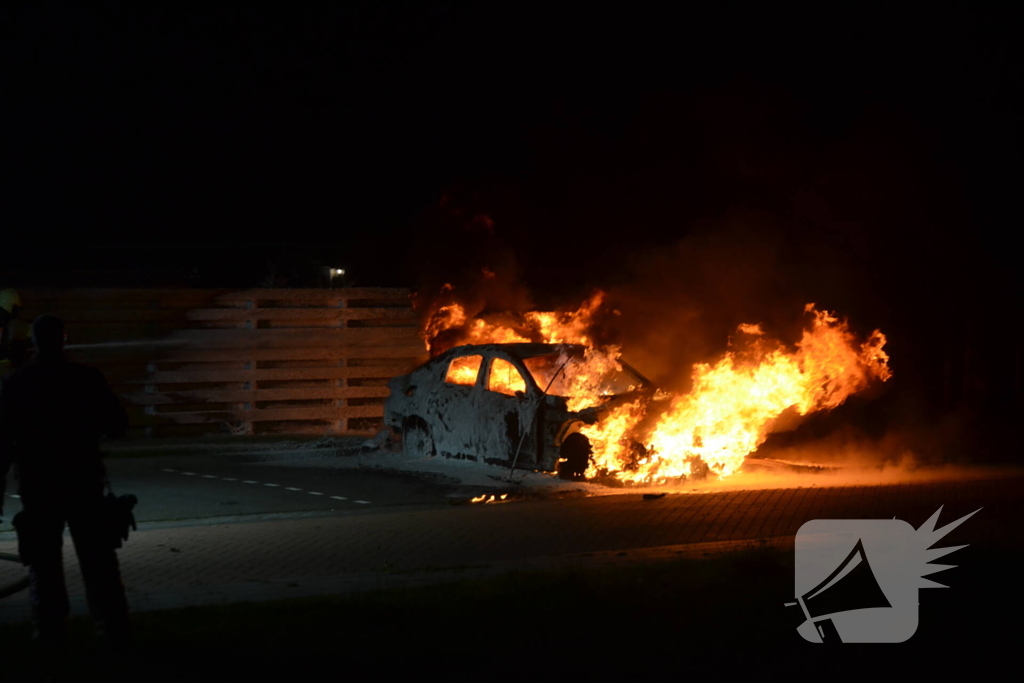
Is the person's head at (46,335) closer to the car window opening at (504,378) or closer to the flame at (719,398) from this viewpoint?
the flame at (719,398)

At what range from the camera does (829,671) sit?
5758 millimetres

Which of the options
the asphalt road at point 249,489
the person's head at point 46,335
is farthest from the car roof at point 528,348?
the person's head at point 46,335

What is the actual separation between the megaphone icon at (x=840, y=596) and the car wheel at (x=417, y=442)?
7.22 m

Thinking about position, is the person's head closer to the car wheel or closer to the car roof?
the car roof

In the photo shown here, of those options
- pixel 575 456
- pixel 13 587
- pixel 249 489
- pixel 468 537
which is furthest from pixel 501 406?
pixel 13 587

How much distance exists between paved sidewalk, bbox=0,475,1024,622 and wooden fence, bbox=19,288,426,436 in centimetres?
855

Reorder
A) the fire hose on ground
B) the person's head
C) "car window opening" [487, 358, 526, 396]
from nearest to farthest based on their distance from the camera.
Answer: the person's head < the fire hose on ground < "car window opening" [487, 358, 526, 396]

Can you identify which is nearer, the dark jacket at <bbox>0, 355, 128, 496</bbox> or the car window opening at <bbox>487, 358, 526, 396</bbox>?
the dark jacket at <bbox>0, 355, 128, 496</bbox>

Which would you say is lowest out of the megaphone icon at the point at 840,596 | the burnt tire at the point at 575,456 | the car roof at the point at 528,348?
the megaphone icon at the point at 840,596

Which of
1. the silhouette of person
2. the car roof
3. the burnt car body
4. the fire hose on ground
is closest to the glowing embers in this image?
the burnt car body

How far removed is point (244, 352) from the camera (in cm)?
1903

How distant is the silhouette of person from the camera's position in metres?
5.91

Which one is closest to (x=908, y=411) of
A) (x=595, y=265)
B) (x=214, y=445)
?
(x=595, y=265)

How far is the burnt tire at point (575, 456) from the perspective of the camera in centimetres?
1243
